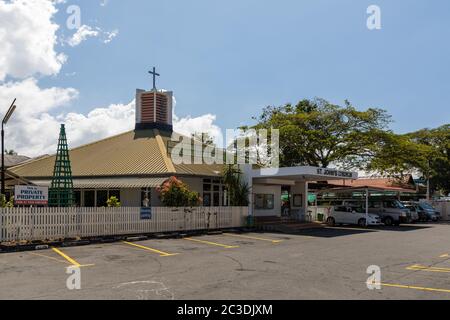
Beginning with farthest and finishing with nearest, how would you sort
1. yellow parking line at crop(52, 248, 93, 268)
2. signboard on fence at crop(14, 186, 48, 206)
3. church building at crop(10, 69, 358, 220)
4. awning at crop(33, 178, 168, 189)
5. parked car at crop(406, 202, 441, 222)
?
parked car at crop(406, 202, 441, 222) → church building at crop(10, 69, 358, 220) → awning at crop(33, 178, 168, 189) → signboard on fence at crop(14, 186, 48, 206) → yellow parking line at crop(52, 248, 93, 268)

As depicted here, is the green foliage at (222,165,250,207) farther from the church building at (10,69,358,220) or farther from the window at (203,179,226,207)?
the window at (203,179,226,207)

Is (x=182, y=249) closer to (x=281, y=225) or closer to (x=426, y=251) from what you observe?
(x=426, y=251)

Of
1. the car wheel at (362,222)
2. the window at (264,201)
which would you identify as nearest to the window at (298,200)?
the window at (264,201)

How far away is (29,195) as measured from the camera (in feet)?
56.1

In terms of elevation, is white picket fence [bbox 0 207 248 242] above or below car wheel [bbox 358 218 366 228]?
above

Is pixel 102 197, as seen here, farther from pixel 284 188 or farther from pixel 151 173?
pixel 284 188

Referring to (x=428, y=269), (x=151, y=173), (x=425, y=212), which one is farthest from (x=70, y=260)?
(x=425, y=212)

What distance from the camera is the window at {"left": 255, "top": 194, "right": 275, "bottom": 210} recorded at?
29516 millimetres

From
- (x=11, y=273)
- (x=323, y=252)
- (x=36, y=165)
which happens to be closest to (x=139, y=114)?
(x=36, y=165)

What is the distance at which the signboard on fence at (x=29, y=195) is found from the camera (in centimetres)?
1664

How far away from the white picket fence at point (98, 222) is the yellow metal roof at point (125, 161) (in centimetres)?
394

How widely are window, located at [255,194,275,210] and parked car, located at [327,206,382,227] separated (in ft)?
13.6

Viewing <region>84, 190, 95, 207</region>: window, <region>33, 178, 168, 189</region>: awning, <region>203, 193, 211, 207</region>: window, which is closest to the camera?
<region>33, 178, 168, 189</region>: awning

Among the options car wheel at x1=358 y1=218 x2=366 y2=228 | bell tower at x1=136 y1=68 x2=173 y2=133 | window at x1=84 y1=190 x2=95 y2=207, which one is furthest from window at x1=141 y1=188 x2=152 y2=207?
car wheel at x1=358 y1=218 x2=366 y2=228
